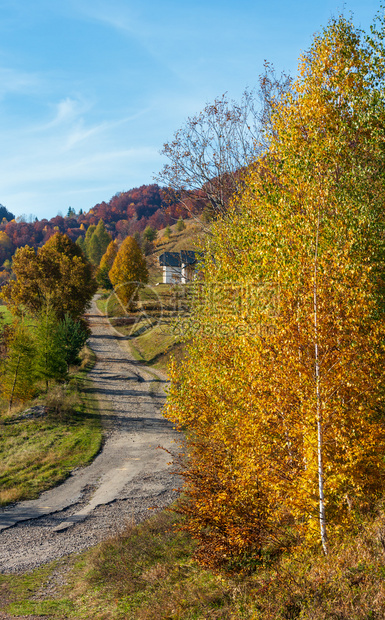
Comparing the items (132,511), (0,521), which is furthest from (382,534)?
(0,521)

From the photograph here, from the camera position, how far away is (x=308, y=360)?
7.89 meters

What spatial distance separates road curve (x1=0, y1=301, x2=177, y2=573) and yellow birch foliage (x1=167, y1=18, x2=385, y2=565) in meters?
4.73

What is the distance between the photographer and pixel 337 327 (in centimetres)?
771

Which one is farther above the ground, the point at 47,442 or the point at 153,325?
the point at 153,325

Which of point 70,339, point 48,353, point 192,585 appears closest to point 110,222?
point 70,339

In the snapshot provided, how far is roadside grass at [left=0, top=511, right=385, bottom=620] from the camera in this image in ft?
21.0

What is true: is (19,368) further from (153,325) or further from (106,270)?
(106,270)

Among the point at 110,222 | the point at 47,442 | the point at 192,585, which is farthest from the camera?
the point at 110,222

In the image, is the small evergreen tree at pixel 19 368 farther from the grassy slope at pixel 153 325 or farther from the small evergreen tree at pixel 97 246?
the small evergreen tree at pixel 97 246

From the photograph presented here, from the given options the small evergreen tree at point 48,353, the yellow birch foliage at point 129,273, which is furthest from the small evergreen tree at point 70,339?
the yellow birch foliage at point 129,273

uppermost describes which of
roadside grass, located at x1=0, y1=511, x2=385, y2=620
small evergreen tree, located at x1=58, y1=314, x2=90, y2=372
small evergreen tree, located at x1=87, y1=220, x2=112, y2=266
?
small evergreen tree, located at x1=87, y1=220, x2=112, y2=266

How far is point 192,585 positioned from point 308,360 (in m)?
5.53

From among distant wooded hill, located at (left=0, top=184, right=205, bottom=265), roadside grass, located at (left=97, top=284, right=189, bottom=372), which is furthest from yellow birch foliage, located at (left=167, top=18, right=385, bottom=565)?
distant wooded hill, located at (left=0, top=184, right=205, bottom=265)

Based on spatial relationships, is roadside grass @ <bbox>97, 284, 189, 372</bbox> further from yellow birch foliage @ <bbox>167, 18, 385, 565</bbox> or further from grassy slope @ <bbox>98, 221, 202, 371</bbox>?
yellow birch foliage @ <bbox>167, 18, 385, 565</bbox>
